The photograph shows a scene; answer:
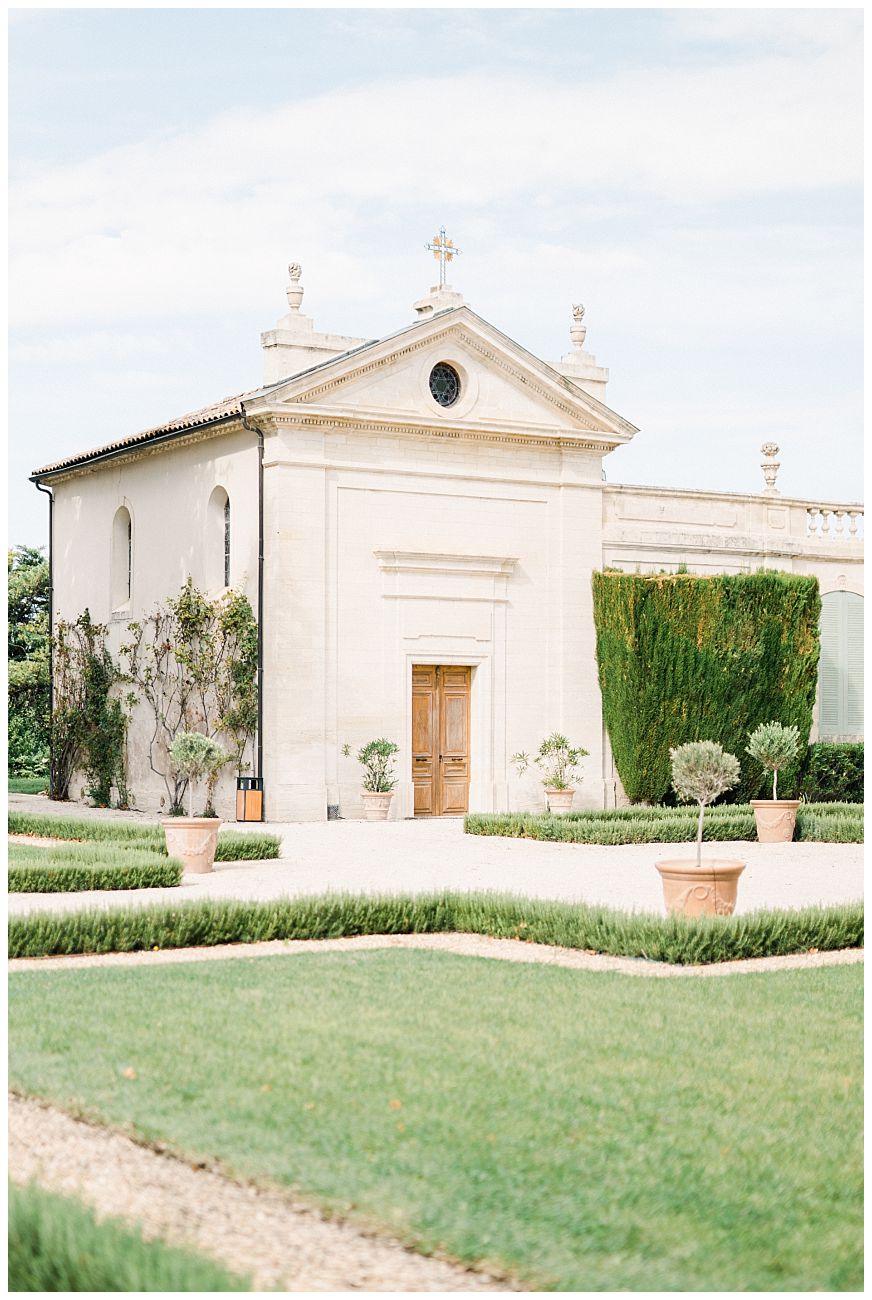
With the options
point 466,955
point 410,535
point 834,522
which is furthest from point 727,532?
point 466,955

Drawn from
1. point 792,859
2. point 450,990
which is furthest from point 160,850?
point 450,990

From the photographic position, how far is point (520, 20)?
8.62m

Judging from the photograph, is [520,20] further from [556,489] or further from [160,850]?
[556,489]

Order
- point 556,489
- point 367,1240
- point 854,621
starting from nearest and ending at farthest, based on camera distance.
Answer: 1. point 367,1240
2. point 556,489
3. point 854,621

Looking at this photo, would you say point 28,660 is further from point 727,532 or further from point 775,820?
point 775,820

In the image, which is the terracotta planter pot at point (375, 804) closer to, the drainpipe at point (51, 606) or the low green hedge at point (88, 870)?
the low green hedge at point (88, 870)

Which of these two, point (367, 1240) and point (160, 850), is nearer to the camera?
point (367, 1240)

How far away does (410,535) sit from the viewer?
88.1 feet

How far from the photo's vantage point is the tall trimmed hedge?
27312mm

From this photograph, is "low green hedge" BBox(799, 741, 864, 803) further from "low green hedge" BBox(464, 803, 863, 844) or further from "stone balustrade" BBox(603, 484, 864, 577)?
"low green hedge" BBox(464, 803, 863, 844)

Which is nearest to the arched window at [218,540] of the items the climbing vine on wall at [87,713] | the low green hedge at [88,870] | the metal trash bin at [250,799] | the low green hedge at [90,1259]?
the climbing vine on wall at [87,713]

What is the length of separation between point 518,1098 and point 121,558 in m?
24.6

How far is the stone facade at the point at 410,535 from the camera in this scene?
25625 millimetres

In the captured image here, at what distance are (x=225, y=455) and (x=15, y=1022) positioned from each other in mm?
19021
